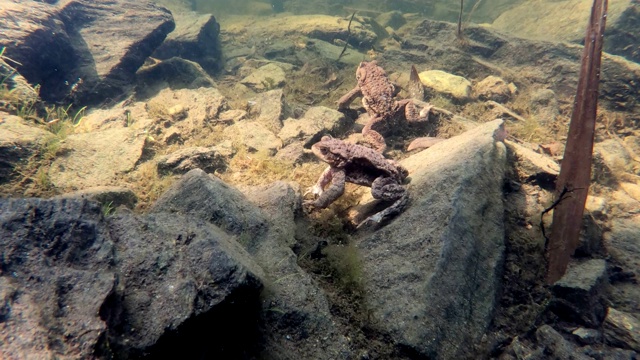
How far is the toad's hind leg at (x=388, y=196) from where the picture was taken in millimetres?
3676

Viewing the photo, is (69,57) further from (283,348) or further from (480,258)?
(480,258)

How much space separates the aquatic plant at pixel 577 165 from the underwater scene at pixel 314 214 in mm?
20

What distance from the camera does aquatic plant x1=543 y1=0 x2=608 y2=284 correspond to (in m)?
3.37

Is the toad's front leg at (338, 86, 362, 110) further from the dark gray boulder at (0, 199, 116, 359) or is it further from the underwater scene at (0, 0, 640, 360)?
the dark gray boulder at (0, 199, 116, 359)

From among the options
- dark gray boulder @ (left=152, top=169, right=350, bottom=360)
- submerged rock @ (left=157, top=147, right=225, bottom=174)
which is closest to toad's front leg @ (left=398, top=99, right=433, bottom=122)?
dark gray boulder @ (left=152, top=169, right=350, bottom=360)

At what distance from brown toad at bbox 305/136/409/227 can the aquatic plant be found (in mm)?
1748

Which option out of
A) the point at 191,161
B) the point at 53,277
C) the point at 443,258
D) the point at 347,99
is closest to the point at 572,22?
the point at 347,99

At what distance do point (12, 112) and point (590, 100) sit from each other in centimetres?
965

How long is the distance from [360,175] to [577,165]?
268 centimetres

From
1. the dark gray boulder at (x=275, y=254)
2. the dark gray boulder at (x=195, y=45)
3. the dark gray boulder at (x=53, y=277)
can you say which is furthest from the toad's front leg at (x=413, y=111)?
the dark gray boulder at (x=195, y=45)

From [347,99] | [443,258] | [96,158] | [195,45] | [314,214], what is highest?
[195,45]

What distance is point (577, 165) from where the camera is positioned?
3633 millimetres

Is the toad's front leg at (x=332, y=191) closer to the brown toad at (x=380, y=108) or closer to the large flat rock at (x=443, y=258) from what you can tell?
the large flat rock at (x=443, y=258)

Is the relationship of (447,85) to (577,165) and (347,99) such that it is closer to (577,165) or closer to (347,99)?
(347,99)
